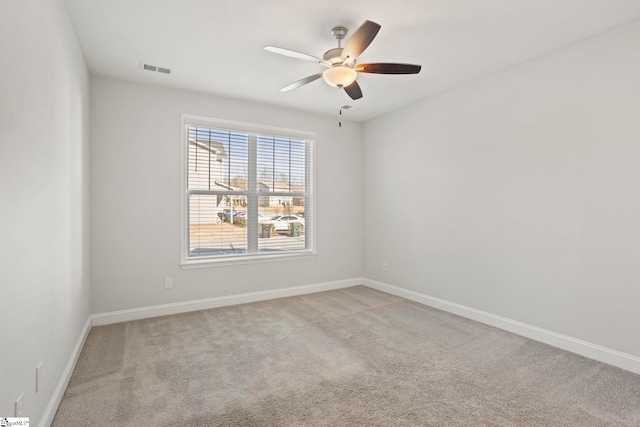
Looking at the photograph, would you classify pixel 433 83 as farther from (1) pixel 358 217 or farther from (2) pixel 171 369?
(2) pixel 171 369

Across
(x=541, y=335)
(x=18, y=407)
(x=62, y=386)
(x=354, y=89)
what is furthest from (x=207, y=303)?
(x=541, y=335)

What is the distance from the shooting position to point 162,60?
10.2ft

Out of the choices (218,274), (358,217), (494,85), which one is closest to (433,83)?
(494,85)

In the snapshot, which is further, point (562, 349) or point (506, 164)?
point (506, 164)

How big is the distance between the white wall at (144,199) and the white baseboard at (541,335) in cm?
211

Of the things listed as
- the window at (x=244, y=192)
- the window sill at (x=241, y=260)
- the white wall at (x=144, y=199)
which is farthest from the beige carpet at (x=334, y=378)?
the window at (x=244, y=192)

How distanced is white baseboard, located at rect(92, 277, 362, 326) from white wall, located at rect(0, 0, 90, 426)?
88 centimetres

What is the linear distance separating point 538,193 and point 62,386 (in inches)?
162

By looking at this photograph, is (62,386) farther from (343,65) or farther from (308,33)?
(308,33)

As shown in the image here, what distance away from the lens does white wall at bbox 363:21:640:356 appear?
2.54 meters

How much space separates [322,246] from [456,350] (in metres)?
2.51

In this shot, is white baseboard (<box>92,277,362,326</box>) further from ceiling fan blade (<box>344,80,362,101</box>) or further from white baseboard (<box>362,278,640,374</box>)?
ceiling fan blade (<box>344,80,362,101</box>)

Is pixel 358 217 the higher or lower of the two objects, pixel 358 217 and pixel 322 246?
the higher

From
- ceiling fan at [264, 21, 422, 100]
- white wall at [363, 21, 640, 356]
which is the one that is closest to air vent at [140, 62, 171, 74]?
ceiling fan at [264, 21, 422, 100]
